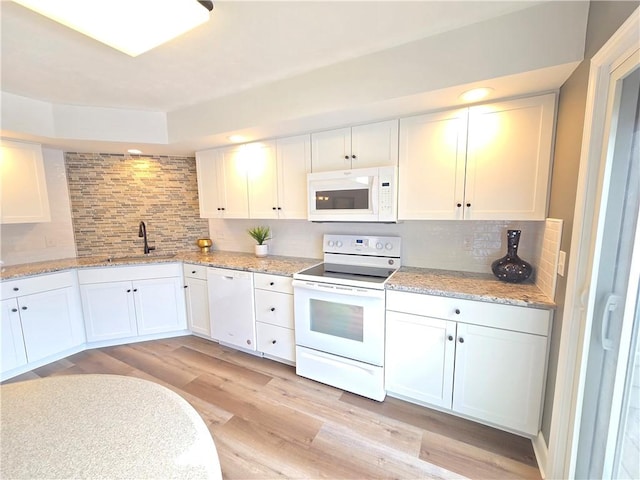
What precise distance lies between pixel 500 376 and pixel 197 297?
9.40 feet

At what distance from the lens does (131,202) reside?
3381mm

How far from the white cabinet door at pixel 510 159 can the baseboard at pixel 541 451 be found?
1.33 metres

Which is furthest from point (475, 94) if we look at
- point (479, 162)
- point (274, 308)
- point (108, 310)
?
point (108, 310)

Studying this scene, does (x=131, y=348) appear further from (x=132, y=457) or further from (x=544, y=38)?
(x=544, y=38)

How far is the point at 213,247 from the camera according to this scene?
375 cm

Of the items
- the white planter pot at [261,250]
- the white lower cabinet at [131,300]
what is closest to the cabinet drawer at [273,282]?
the white planter pot at [261,250]

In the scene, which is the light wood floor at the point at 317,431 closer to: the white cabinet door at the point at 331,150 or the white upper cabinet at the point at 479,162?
the white upper cabinet at the point at 479,162

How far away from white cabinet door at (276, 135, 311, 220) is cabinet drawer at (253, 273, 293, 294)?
0.61 metres

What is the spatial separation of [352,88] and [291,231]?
1.66m

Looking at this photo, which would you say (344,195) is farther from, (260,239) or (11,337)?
(11,337)

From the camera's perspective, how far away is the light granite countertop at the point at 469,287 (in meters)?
1.63

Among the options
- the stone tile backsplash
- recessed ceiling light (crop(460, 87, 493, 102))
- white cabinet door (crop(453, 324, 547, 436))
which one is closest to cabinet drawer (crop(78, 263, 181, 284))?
the stone tile backsplash

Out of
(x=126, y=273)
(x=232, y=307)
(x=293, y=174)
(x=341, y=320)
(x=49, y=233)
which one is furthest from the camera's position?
(x=49, y=233)

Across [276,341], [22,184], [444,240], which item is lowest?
[276,341]
